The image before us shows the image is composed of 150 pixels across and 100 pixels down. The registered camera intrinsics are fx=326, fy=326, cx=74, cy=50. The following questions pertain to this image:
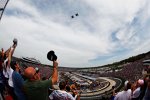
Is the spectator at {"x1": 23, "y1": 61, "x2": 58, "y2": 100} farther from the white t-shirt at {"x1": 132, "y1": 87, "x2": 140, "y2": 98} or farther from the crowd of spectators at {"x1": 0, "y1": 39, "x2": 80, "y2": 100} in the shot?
the white t-shirt at {"x1": 132, "y1": 87, "x2": 140, "y2": 98}

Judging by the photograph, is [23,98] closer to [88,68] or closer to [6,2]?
[6,2]

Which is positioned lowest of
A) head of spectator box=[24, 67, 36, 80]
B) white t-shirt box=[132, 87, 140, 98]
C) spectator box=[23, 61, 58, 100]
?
white t-shirt box=[132, 87, 140, 98]

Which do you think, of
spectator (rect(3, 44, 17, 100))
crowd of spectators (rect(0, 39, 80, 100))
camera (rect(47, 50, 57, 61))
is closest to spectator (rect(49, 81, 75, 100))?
crowd of spectators (rect(0, 39, 80, 100))

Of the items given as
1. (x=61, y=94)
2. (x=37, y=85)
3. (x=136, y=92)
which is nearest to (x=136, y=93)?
(x=136, y=92)

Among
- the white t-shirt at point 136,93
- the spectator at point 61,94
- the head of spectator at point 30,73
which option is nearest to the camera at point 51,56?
the head of spectator at point 30,73

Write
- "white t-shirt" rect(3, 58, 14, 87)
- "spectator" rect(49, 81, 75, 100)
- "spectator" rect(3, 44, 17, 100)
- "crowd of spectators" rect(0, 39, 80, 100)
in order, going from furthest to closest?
"white t-shirt" rect(3, 58, 14, 87), "spectator" rect(3, 44, 17, 100), "spectator" rect(49, 81, 75, 100), "crowd of spectators" rect(0, 39, 80, 100)

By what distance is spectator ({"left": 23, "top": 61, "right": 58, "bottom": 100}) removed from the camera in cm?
514

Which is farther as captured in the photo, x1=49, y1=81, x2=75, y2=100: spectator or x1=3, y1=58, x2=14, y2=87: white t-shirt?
x1=3, y1=58, x2=14, y2=87: white t-shirt

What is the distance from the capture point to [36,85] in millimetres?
5219

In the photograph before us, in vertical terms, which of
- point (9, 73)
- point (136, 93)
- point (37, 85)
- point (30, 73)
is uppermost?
point (9, 73)

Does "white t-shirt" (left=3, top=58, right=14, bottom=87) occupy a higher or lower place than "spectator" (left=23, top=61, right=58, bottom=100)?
higher

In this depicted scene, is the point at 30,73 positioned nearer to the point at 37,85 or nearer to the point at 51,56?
the point at 37,85

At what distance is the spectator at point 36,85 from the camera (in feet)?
16.9

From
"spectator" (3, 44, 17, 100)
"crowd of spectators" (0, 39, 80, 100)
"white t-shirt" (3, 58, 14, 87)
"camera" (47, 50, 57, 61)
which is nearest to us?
"camera" (47, 50, 57, 61)
